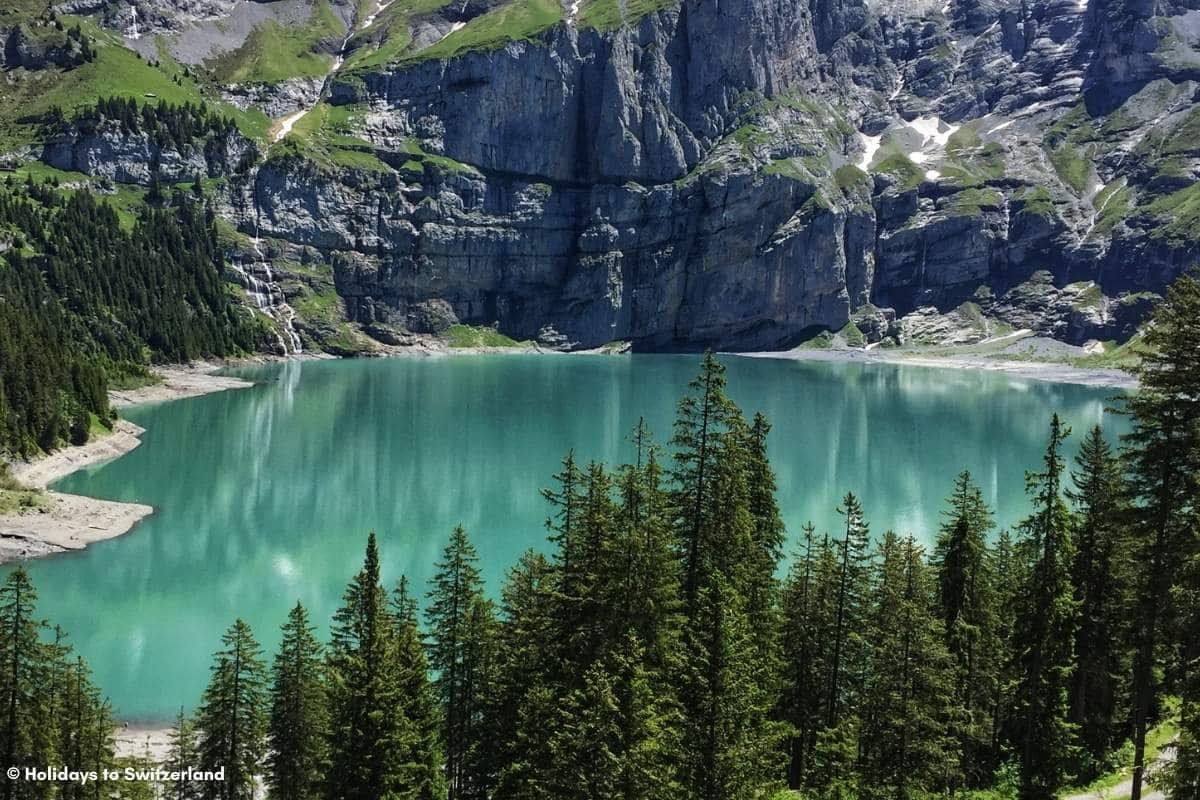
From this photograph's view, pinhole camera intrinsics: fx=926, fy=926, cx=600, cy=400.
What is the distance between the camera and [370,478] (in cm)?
9750

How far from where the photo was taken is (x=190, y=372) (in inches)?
7205

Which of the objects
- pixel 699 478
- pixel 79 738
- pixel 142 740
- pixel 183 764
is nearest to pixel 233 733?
pixel 183 764

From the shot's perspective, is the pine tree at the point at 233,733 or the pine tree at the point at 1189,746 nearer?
the pine tree at the point at 1189,746

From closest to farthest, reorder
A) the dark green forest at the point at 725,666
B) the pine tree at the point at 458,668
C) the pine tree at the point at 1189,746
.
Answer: the pine tree at the point at 1189,746
the dark green forest at the point at 725,666
the pine tree at the point at 458,668

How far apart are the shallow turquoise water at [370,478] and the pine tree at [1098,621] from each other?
3470 centimetres

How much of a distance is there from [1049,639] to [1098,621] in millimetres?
2604

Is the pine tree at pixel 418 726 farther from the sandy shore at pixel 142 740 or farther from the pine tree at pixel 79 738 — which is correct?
the sandy shore at pixel 142 740

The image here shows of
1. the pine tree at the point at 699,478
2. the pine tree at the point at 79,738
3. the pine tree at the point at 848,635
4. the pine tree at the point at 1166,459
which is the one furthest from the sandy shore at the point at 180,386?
the pine tree at the point at 1166,459

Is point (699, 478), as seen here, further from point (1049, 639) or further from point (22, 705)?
point (22, 705)

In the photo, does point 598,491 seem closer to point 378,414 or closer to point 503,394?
point 378,414

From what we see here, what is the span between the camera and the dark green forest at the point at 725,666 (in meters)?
22.8

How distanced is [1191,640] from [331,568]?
55113mm

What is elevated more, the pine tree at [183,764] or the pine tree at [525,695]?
the pine tree at [525,695]

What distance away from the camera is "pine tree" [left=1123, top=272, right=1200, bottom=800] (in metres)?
22.4
